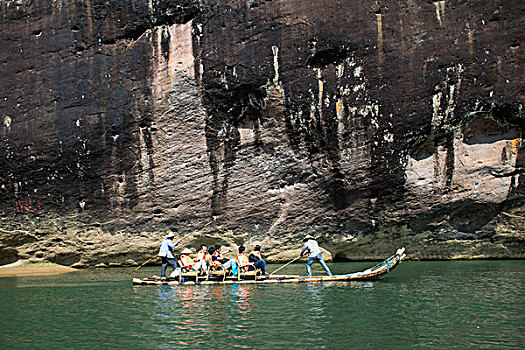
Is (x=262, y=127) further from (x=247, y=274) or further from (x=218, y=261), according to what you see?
(x=247, y=274)

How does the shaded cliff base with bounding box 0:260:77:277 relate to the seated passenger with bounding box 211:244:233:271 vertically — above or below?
below

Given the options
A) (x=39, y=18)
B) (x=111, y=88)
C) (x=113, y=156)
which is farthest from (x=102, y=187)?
(x=39, y=18)

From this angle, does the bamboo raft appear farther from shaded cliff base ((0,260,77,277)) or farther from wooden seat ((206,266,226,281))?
shaded cliff base ((0,260,77,277))

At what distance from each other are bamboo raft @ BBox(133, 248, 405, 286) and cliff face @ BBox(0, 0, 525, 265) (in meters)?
4.72

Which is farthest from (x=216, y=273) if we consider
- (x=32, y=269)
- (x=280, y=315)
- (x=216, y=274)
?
(x=32, y=269)

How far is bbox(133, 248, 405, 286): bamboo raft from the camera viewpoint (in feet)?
34.4

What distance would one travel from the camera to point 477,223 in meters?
15.2

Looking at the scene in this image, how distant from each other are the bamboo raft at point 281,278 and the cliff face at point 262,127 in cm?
472

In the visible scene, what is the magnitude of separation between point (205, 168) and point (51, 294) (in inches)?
273

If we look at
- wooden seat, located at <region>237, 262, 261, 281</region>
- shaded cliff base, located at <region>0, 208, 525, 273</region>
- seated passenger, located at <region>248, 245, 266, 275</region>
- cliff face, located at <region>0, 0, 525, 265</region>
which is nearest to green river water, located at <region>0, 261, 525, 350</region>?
wooden seat, located at <region>237, 262, 261, 281</region>

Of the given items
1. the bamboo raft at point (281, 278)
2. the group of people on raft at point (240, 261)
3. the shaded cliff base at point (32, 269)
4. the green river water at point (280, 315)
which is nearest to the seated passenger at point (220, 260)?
the group of people on raft at point (240, 261)

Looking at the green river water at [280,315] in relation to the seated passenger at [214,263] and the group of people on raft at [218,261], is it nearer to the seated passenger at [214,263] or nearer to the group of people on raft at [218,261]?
the group of people on raft at [218,261]

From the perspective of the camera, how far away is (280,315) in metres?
7.11

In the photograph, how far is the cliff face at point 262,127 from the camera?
14875 millimetres
